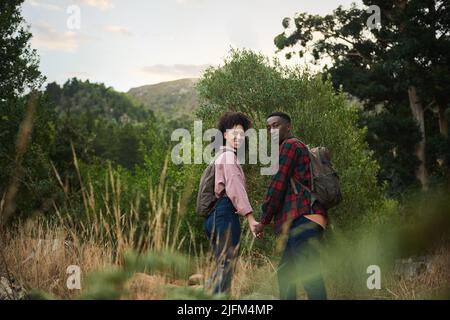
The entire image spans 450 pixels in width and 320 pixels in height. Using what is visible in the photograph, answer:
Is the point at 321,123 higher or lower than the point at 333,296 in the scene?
higher

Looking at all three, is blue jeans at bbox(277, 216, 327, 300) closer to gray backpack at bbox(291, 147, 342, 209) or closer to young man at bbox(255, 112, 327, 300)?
young man at bbox(255, 112, 327, 300)

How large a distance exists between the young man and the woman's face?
1.00 feet

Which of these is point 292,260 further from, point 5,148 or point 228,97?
point 5,148

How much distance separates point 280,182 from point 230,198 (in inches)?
16.2

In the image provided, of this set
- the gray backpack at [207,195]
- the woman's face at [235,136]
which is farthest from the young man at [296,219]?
the gray backpack at [207,195]

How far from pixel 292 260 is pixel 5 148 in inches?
538

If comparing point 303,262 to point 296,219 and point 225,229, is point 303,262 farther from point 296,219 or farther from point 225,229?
point 225,229

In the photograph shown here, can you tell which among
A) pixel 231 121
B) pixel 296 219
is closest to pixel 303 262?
pixel 296 219

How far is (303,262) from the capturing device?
4059 millimetres

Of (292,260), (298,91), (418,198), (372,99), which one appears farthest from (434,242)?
(372,99)

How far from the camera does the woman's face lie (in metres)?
4.48

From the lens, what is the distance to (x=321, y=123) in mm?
12828

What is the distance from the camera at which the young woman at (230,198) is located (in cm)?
427

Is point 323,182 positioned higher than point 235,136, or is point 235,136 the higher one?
point 235,136
